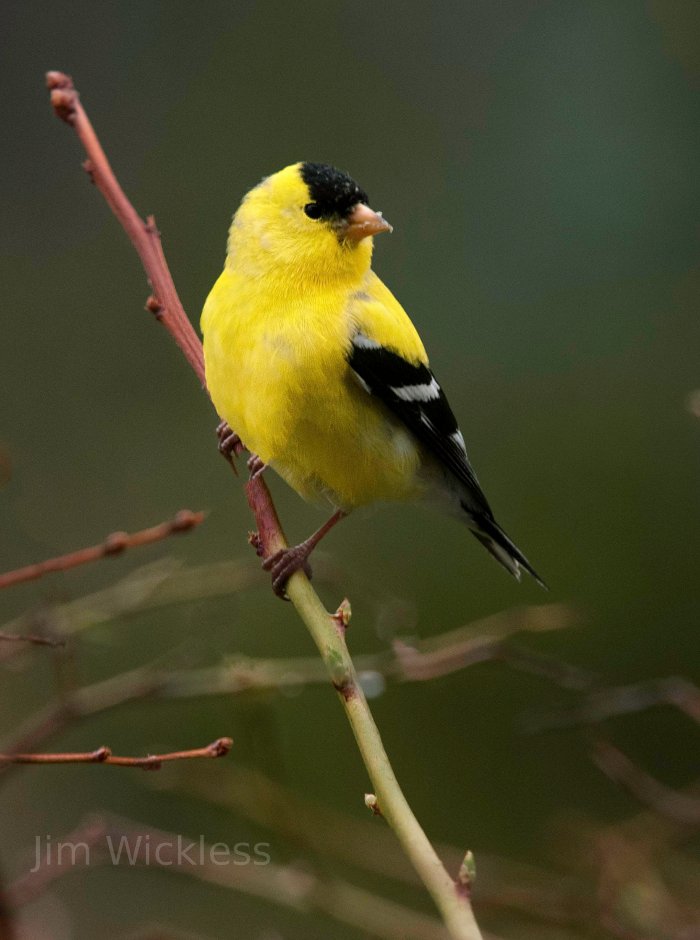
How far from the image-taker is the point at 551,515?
17.9 ft

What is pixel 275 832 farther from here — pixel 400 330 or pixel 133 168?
pixel 133 168

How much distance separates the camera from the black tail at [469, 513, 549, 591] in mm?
3760

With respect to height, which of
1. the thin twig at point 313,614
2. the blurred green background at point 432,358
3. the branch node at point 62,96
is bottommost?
the blurred green background at point 432,358

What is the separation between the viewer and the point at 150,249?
2.40 m

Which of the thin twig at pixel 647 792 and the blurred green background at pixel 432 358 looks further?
the blurred green background at pixel 432 358

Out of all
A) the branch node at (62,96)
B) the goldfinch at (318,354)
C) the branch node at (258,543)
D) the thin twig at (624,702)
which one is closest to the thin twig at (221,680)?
the thin twig at (624,702)

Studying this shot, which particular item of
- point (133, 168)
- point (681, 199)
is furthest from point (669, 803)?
point (133, 168)

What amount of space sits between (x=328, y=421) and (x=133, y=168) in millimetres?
4690

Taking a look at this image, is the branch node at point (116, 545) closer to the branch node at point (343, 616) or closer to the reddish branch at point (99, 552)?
the reddish branch at point (99, 552)

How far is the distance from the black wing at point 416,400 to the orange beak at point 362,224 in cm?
29

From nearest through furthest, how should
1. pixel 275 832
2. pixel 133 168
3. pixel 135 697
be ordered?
1. pixel 135 697
2. pixel 275 832
3. pixel 133 168

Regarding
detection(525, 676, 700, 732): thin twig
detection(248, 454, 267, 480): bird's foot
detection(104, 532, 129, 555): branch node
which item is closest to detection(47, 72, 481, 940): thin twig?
detection(104, 532, 129, 555): branch node

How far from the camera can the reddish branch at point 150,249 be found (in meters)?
2.28

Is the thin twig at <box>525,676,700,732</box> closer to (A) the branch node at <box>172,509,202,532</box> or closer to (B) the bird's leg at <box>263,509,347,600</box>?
(B) the bird's leg at <box>263,509,347,600</box>
